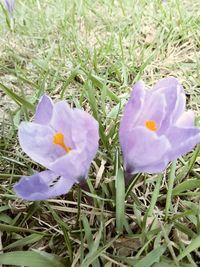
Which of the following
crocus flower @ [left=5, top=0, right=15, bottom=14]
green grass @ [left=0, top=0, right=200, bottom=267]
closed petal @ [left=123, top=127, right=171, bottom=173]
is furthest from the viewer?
crocus flower @ [left=5, top=0, right=15, bottom=14]

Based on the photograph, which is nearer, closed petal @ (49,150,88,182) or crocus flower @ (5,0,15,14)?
closed petal @ (49,150,88,182)

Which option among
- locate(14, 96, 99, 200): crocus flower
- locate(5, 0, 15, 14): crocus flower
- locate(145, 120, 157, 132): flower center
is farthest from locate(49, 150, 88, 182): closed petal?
locate(5, 0, 15, 14): crocus flower

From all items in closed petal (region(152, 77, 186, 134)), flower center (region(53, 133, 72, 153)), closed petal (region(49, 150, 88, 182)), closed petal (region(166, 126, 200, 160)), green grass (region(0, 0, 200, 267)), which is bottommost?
green grass (region(0, 0, 200, 267))

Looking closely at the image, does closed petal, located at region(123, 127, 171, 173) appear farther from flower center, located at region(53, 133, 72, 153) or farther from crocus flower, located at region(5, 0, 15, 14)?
crocus flower, located at region(5, 0, 15, 14)

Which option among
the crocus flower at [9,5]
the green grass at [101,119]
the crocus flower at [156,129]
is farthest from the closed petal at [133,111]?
the crocus flower at [9,5]

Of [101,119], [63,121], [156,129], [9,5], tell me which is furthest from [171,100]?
[9,5]
